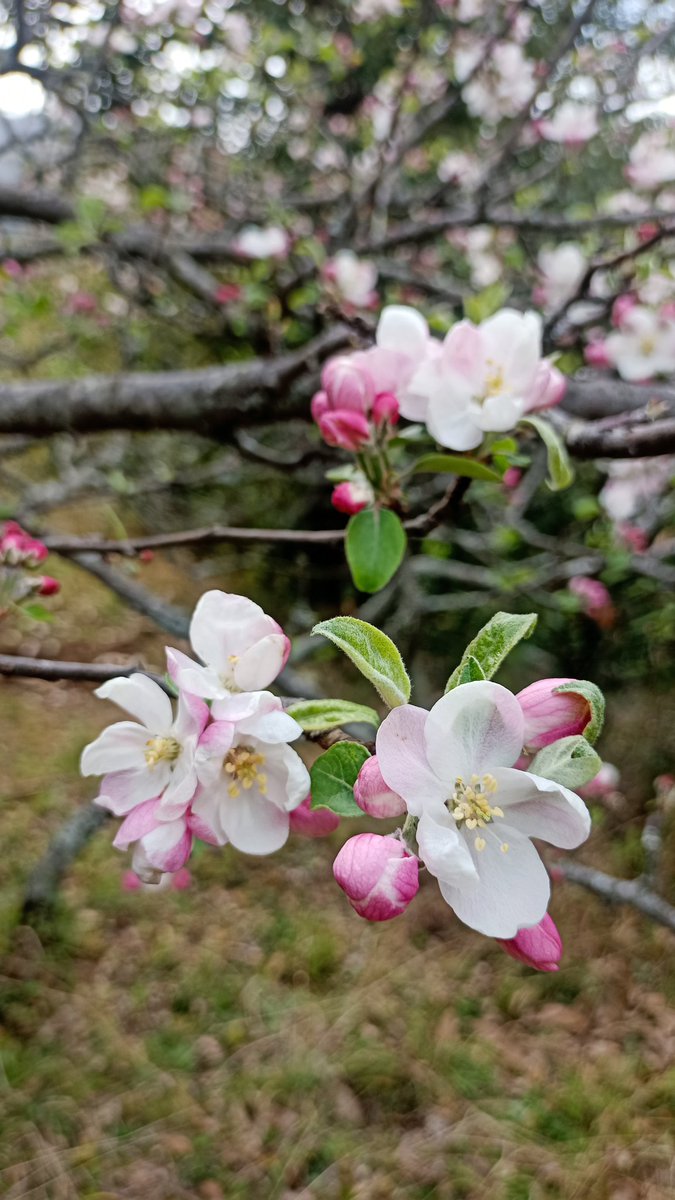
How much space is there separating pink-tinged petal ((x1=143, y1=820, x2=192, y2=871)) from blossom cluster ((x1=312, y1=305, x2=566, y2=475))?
0.37 metres

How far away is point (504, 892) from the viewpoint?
42 centimetres

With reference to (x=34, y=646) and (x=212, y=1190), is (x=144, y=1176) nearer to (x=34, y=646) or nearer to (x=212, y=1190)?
(x=212, y=1190)

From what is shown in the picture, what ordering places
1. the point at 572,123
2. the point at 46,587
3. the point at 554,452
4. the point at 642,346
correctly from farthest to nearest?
the point at 572,123
the point at 642,346
the point at 46,587
the point at 554,452

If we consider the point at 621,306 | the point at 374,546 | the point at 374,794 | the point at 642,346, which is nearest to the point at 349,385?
the point at 374,546

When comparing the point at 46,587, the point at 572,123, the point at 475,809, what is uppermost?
the point at 572,123

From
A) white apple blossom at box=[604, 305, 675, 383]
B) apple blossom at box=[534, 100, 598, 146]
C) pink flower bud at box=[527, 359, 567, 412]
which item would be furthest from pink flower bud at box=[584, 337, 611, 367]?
apple blossom at box=[534, 100, 598, 146]

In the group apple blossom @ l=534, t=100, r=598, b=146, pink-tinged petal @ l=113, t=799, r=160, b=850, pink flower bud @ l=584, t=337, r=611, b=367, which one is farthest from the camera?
apple blossom @ l=534, t=100, r=598, b=146

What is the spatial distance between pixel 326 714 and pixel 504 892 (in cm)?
15

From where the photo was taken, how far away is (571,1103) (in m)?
1.83

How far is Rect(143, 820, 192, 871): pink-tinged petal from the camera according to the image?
18.4 inches

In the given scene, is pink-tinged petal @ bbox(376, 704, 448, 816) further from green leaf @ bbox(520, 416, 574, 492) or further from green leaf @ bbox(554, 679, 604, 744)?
green leaf @ bbox(520, 416, 574, 492)

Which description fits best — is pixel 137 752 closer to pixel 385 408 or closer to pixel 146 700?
pixel 146 700

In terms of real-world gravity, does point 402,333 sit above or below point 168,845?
above

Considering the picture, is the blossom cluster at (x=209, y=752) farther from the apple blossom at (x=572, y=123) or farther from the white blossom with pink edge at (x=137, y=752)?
the apple blossom at (x=572, y=123)
